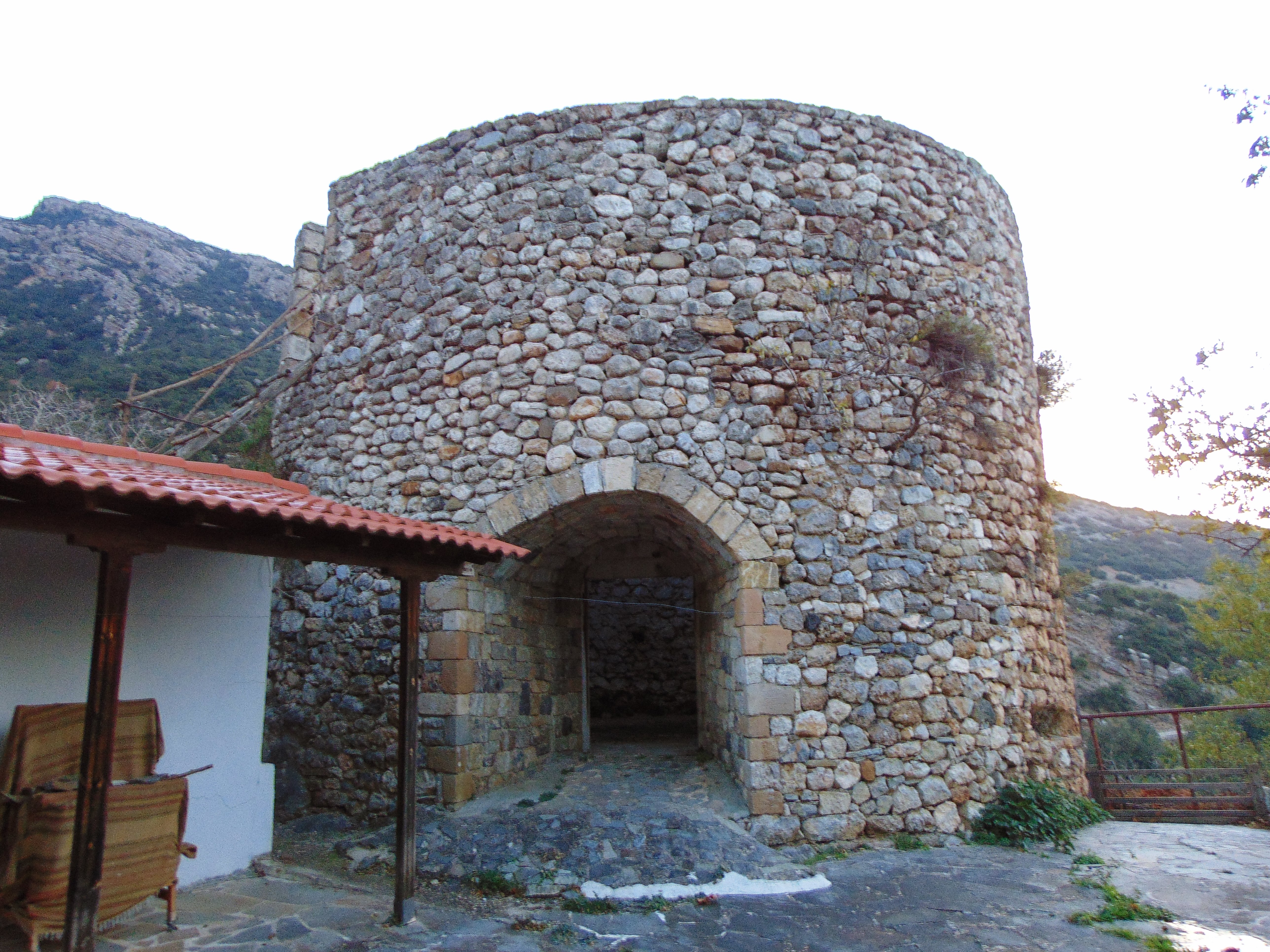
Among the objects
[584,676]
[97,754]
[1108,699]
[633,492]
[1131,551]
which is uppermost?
[1131,551]

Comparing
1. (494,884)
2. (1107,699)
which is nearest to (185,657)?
(494,884)

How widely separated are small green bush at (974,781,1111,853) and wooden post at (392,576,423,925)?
3938 millimetres

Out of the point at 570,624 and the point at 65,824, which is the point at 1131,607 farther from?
the point at 65,824

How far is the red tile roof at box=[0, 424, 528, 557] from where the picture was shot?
303cm

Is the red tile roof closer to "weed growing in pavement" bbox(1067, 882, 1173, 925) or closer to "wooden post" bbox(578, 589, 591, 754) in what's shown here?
"wooden post" bbox(578, 589, 591, 754)

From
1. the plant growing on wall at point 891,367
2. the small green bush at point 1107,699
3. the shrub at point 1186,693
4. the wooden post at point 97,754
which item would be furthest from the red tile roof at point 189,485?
the shrub at point 1186,693

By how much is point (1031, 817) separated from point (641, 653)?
21.4ft

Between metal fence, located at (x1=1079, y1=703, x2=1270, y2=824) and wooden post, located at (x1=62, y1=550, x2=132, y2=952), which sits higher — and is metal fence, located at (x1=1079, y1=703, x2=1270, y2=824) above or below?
below

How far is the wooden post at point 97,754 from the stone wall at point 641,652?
8.12 metres

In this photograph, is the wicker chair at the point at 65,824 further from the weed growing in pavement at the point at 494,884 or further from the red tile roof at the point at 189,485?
the weed growing in pavement at the point at 494,884

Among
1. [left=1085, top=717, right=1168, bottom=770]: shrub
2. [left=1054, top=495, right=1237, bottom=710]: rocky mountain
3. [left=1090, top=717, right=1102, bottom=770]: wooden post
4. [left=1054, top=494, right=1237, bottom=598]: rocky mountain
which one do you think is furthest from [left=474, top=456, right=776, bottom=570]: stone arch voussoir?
[left=1054, top=494, right=1237, bottom=598]: rocky mountain

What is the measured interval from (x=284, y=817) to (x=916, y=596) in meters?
5.19

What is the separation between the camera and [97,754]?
127 inches

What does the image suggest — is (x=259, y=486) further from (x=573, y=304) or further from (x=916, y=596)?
(x=916, y=596)
